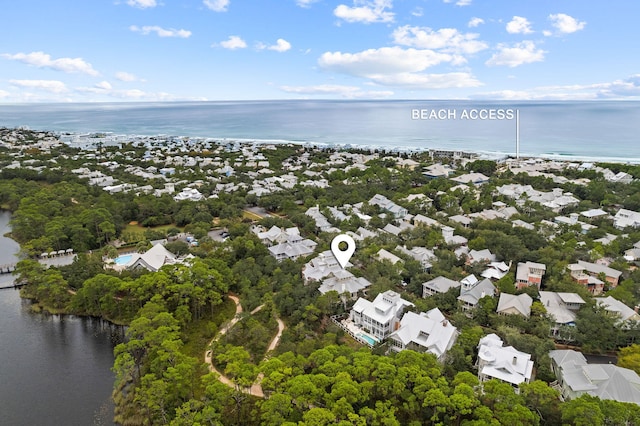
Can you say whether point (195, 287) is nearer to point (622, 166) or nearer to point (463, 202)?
point (463, 202)

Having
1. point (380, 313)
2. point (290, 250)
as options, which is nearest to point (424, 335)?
point (380, 313)

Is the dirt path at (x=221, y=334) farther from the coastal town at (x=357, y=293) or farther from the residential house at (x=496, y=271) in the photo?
the residential house at (x=496, y=271)

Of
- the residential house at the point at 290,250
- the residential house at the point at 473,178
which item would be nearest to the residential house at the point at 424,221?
the residential house at the point at 290,250

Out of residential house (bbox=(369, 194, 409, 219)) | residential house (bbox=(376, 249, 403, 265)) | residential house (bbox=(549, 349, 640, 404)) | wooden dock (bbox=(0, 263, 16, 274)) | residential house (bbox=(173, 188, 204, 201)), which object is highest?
residential house (bbox=(173, 188, 204, 201))

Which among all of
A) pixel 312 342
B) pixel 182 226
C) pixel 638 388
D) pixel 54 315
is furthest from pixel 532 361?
pixel 182 226

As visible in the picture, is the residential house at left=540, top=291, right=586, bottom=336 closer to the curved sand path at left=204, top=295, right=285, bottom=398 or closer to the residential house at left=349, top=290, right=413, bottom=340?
the residential house at left=349, top=290, right=413, bottom=340

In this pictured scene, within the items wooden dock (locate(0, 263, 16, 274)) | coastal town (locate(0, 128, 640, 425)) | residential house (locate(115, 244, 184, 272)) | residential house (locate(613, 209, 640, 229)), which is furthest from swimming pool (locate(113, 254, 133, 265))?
residential house (locate(613, 209, 640, 229))
